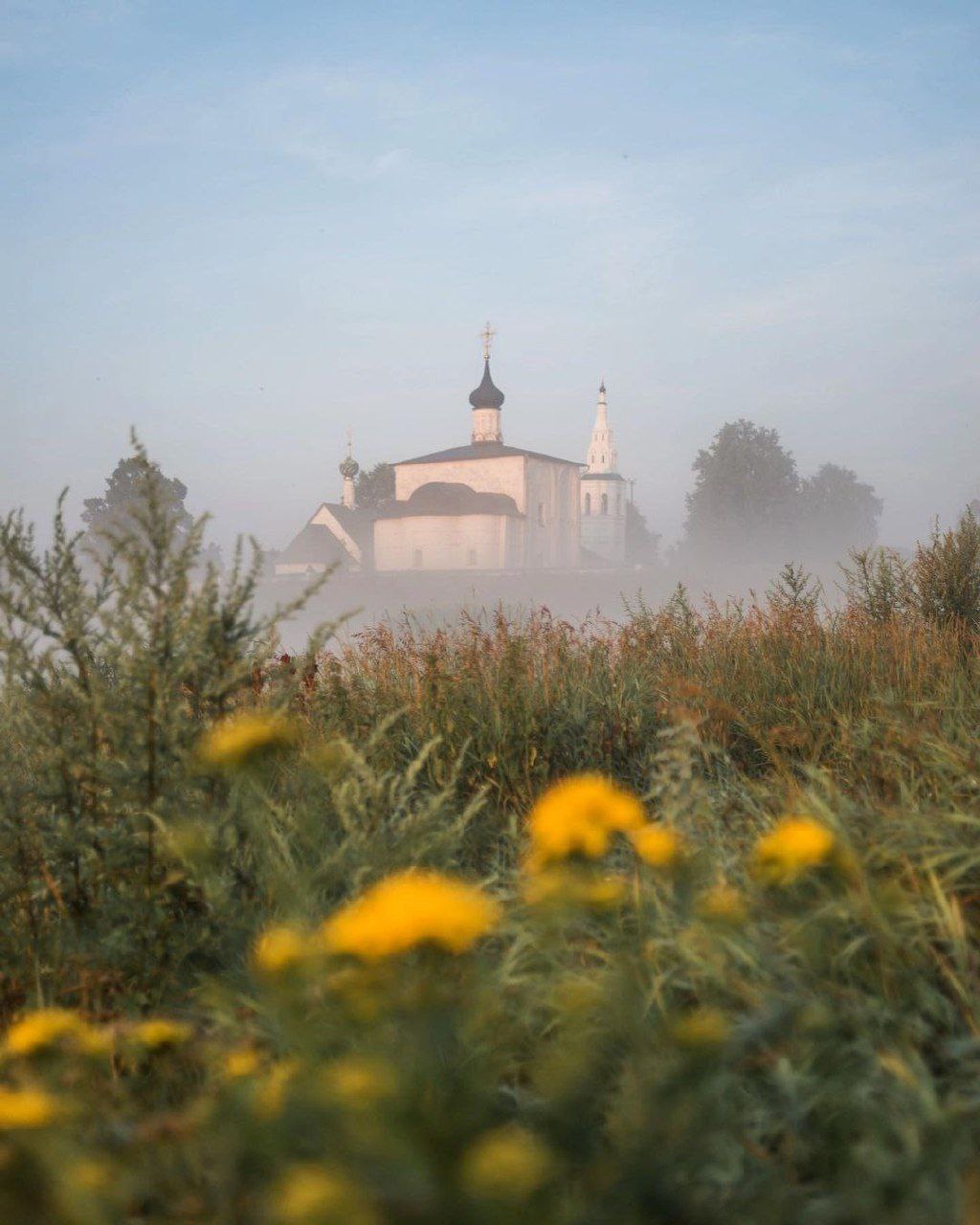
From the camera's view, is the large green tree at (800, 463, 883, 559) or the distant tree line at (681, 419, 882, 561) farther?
the large green tree at (800, 463, 883, 559)

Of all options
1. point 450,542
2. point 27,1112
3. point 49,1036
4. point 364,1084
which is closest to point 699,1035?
point 364,1084

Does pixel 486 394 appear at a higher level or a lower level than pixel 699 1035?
higher

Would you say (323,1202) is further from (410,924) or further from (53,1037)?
(53,1037)

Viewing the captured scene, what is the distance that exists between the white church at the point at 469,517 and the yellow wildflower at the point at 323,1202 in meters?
64.7

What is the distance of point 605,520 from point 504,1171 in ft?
296

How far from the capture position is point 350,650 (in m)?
8.49

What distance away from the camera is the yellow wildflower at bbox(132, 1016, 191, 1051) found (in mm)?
1654

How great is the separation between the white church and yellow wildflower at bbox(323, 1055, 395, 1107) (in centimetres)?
6460

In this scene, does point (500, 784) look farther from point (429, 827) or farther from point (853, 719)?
point (853, 719)

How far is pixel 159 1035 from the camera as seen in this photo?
1.66m

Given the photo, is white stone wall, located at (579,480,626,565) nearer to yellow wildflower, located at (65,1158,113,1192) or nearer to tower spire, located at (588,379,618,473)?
tower spire, located at (588,379,618,473)

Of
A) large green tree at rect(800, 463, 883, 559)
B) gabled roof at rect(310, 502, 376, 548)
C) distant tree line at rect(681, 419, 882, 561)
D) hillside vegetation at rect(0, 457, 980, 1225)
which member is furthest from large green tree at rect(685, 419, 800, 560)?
hillside vegetation at rect(0, 457, 980, 1225)

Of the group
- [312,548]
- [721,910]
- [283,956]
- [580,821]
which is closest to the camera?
[283,956]

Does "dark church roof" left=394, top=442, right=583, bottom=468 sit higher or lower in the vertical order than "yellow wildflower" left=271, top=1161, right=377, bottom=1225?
higher
